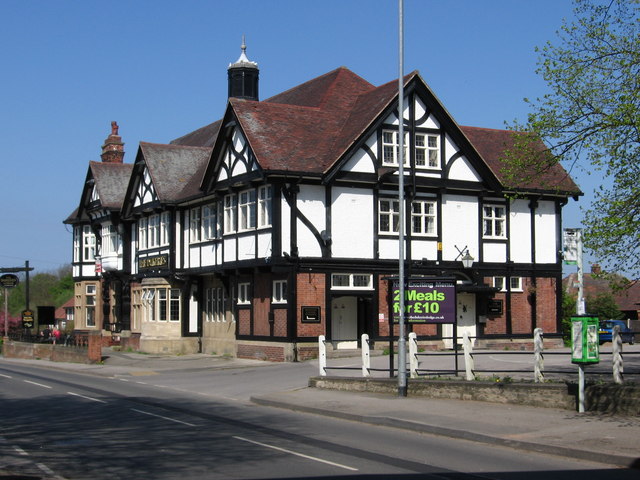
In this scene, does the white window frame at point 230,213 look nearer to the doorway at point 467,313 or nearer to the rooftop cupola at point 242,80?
the doorway at point 467,313

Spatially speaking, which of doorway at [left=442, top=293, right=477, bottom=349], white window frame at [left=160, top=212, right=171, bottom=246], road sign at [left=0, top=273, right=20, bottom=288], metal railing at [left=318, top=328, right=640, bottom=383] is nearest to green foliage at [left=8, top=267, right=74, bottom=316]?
road sign at [left=0, top=273, right=20, bottom=288]

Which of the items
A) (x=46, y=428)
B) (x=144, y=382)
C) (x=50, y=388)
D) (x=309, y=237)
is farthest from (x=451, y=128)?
(x=46, y=428)

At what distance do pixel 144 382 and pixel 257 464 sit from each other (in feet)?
61.5

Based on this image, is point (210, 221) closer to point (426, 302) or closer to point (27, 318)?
point (426, 302)

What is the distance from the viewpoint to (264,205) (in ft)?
114

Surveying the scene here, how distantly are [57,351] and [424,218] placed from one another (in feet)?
68.9

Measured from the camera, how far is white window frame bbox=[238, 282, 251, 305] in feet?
121

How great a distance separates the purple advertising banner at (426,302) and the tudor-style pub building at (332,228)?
454 inches

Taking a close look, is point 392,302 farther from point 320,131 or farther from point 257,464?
point 320,131

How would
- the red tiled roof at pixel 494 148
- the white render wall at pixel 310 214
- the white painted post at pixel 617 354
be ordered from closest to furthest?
the white painted post at pixel 617 354 → the white render wall at pixel 310 214 → the red tiled roof at pixel 494 148

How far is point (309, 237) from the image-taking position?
112ft

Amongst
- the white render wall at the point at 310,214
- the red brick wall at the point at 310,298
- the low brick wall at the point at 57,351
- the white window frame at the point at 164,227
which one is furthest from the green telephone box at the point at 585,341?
the white window frame at the point at 164,227

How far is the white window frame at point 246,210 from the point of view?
3559cm

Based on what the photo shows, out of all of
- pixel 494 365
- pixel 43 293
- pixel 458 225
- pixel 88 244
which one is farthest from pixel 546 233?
pixel 43 293
